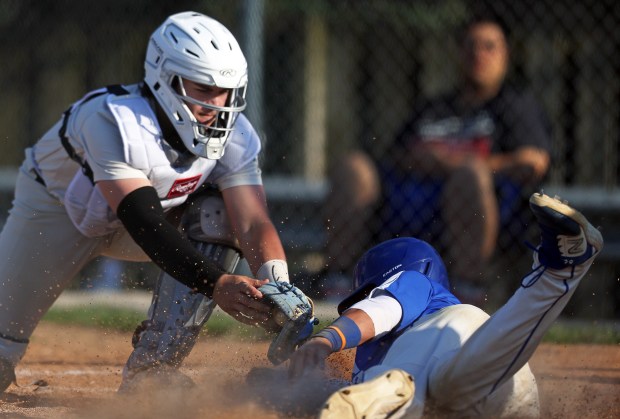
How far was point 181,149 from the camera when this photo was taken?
Answer: 414cm

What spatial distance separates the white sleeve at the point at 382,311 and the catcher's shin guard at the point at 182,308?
0.91 metres

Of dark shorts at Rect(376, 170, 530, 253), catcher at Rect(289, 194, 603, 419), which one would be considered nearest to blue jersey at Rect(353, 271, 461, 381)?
catcher at Rect(289, 194, 603, 419)

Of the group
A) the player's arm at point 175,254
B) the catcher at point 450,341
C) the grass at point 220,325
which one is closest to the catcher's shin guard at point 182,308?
the player's arm at point 175,254

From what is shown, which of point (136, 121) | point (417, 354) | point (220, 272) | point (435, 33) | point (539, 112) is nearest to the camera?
point (417, 354)

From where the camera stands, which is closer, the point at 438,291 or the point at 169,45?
the point at 438,291

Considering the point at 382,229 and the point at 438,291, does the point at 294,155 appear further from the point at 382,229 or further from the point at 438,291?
the point at 438,291

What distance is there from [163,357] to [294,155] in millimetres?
3795

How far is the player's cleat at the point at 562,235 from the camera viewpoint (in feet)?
9.66

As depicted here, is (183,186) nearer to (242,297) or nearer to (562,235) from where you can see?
(242,297)

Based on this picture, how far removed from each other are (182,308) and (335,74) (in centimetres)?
435

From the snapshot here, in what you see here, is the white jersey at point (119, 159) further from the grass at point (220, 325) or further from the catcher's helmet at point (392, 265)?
the grass at point (220, 325)

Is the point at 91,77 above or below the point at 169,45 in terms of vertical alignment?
below

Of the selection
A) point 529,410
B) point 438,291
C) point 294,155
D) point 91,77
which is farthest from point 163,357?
point 91,77

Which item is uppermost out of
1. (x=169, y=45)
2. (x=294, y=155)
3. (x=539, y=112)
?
(x=169, y=45)
